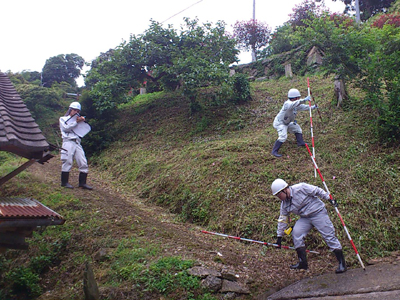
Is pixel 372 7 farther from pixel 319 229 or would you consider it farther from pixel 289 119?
pixel 319 229

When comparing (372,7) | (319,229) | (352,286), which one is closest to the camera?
(352,286)

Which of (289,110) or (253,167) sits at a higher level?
(289,110)

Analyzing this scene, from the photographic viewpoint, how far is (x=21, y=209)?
4258mm

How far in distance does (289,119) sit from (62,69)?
22.7 meters

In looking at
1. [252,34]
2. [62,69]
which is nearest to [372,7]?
[252,34]

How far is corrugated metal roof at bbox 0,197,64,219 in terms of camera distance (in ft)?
12.9

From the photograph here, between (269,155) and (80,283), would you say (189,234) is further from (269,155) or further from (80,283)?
Result: (269,155)

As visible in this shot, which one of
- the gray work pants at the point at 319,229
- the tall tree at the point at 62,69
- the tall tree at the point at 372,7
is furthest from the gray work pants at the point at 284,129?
the tall tree at the point at 62,69

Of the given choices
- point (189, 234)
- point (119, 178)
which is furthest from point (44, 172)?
point (189, 234)

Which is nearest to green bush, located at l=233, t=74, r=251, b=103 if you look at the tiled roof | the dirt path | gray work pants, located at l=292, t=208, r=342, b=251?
the dirt path

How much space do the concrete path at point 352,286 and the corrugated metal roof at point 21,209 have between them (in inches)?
130

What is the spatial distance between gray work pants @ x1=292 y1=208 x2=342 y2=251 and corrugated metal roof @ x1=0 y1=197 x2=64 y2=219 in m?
3.62

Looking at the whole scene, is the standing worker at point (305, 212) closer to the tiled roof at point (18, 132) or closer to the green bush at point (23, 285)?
the tiled roof at point (18, 132)

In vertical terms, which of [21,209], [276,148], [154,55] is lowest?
[21,209]
